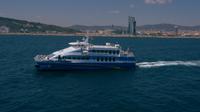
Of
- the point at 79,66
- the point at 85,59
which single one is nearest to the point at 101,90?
the point at 79,66

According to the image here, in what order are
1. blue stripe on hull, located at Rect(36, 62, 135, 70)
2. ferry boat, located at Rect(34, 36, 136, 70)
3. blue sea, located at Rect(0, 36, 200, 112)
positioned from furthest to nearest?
ferry boat, located at Rect(34, 36, 136, 70), blue stripe on hull, located at Rect(36, 62, 135, 70), blue sea, located at Rect(0, 36, 200, 112)

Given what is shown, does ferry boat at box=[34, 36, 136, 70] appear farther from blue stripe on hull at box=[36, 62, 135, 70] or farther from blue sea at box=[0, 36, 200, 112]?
blue sea at box=[0, 36, 200, 112]

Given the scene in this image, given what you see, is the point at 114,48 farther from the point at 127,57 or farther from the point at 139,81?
the point at 139,81

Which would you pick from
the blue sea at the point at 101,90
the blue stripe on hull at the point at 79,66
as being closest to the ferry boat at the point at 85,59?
the blue stripe on hull at the point at 79,66

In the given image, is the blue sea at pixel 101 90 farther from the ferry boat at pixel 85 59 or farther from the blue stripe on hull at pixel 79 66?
the ferry boat at pixel 85 59

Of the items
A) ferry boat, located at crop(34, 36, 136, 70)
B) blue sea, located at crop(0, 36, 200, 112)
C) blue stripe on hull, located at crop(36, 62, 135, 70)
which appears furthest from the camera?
ferry boat, located at crop(34, 36, 136, 70)

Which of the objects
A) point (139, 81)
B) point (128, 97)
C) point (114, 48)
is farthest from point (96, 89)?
point (114, 48)

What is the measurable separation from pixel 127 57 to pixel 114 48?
3.51m

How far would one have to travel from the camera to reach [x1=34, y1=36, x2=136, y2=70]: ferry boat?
190ft

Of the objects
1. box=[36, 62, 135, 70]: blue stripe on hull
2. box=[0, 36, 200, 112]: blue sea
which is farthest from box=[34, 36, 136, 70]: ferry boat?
box=[0, 36, 200, 112]: blue sea

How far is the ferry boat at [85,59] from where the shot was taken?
5803 centimetres

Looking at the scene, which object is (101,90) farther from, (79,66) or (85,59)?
(85,59)

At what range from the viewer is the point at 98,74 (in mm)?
57812

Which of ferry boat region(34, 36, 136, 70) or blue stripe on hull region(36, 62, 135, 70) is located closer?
blue stripe on hull region(36, 62, 135, 70)
